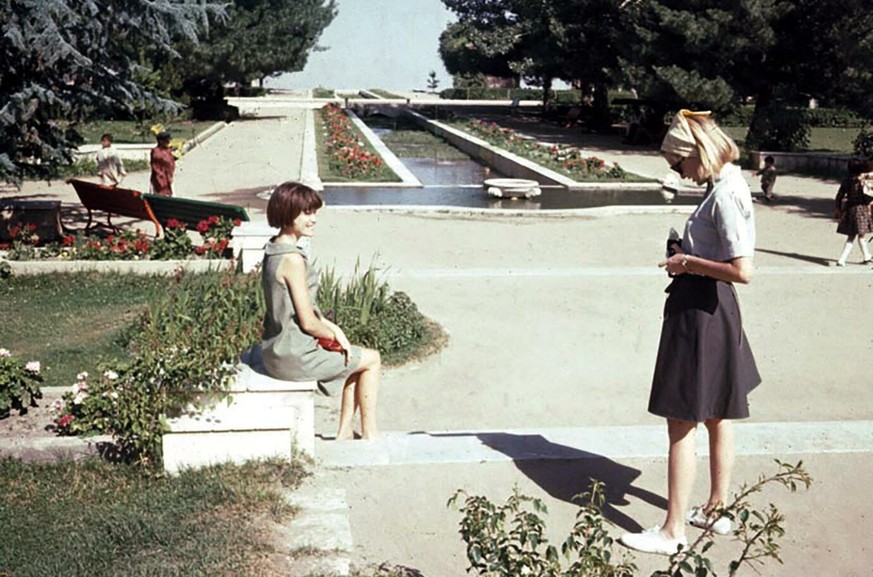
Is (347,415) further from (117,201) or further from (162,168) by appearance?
(162,168)

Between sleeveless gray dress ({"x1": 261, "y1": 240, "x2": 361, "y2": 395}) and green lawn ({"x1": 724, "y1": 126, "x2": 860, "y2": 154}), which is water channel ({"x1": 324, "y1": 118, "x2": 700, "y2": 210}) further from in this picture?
green lawn ({"x1": 724, "y1": 126, "x2": 860, "y2": 154})

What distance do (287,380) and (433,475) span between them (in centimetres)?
83

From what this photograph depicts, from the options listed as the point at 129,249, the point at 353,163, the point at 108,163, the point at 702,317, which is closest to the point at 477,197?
the point at 353,163

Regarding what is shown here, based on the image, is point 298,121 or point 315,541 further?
point 298,121

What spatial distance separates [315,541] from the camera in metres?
3.95

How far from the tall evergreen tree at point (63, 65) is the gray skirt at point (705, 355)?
28.6ft

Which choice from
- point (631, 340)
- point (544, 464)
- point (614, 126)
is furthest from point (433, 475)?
point (614, 126)

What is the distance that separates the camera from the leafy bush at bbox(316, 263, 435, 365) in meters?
7.37

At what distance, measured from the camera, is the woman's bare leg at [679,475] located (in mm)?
4109

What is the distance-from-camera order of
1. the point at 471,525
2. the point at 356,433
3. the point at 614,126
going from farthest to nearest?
1. the point at 614,126
2. the point at 356,433
3. the point at 471,525

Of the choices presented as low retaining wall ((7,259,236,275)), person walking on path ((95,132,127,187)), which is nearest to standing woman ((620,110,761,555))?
low retaining wall ((7,259,236,275))

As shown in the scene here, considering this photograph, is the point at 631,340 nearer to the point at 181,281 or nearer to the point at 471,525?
the point at 181,281

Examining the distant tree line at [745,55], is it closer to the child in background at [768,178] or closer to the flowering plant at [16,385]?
the child in background at [768,178]

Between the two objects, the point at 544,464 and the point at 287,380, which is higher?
the point at 287,380
